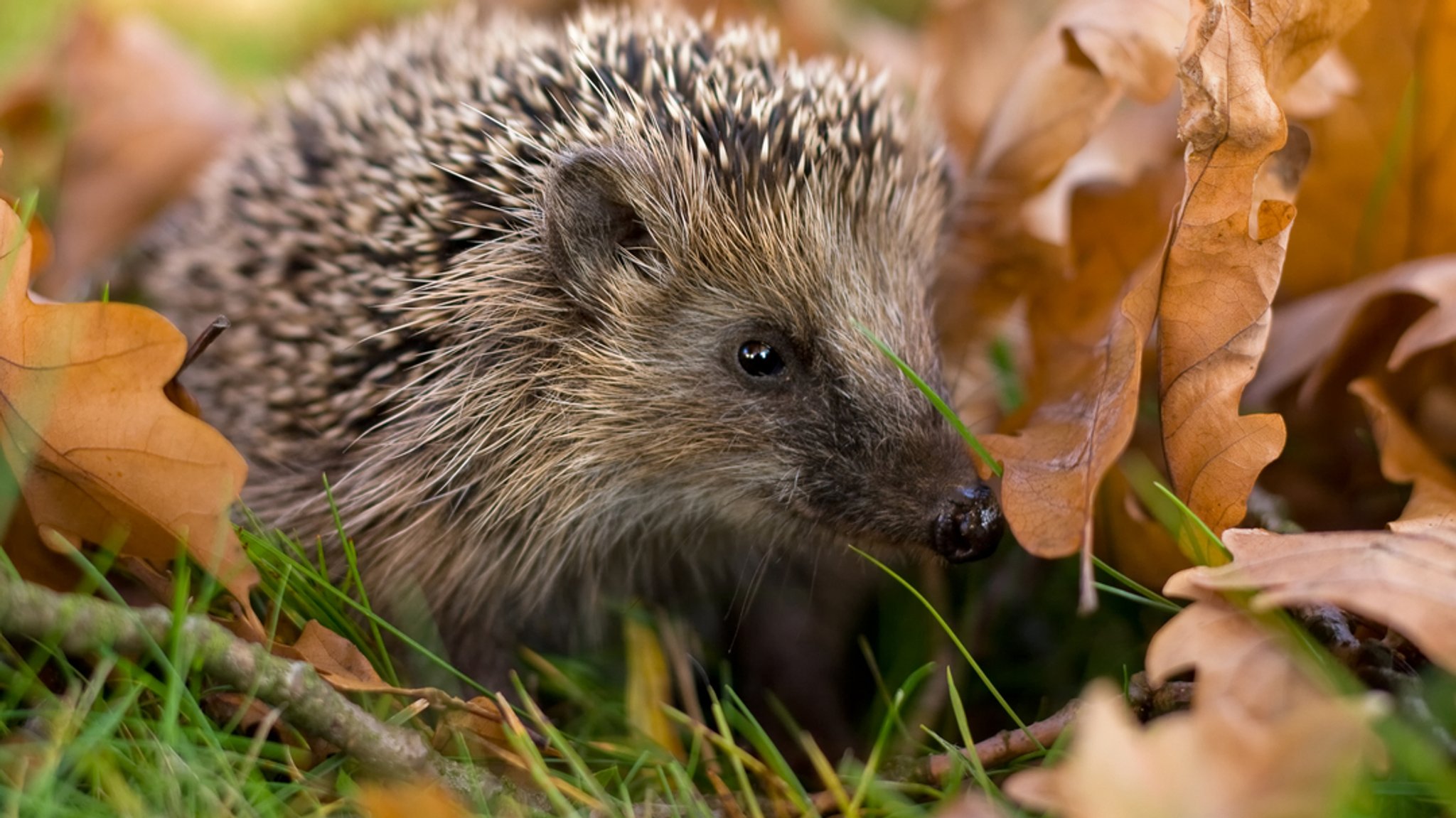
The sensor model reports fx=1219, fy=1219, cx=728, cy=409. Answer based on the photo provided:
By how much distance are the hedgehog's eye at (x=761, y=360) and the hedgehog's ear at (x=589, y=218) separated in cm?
29

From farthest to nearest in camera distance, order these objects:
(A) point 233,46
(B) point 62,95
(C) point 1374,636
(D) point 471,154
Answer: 1. (A) point 233,46
2. (B) point 62,95
3. (D) point 471,154
4. (C) point 1374,636

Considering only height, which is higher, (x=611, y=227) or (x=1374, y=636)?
(x=611, y=227)

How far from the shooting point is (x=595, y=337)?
7.96 ft

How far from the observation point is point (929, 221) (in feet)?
8.80

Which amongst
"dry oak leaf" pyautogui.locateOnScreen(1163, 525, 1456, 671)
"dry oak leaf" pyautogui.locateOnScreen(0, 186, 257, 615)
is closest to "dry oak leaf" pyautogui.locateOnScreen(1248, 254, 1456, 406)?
"dry oak leaf" pyautogui.locateOnScreen(1163, 525, 1456, 671)

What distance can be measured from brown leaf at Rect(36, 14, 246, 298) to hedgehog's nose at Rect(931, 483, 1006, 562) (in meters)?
2.26

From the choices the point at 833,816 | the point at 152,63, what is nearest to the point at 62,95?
the point at 152,63

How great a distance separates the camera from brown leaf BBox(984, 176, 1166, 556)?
1946 millimetres

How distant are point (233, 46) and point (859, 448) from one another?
3649mm

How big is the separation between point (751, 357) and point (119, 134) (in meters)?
2.08

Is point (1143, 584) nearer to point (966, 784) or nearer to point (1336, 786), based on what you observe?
point (966, 784)

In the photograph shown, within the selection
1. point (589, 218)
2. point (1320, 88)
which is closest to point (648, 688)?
point (589, 218)

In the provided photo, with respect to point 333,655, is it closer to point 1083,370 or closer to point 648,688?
point 648,688

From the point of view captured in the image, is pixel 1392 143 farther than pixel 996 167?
No
